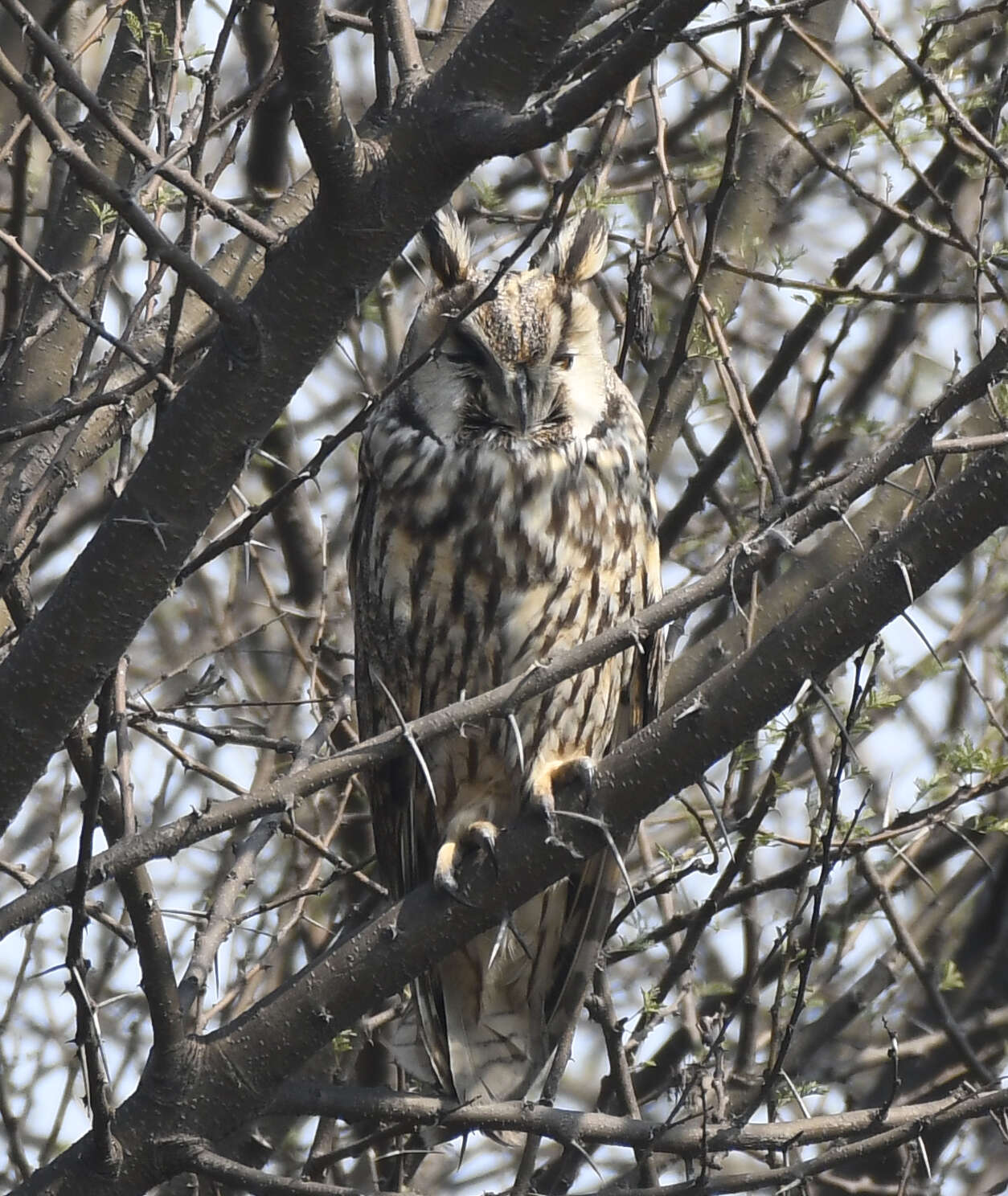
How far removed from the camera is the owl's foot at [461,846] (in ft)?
8.95

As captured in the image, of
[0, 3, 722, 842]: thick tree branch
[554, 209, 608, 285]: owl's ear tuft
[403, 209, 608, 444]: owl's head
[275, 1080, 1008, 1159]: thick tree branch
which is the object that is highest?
[554, 209, 608, 285]: owl's ear tuft

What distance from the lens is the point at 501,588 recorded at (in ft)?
11.0

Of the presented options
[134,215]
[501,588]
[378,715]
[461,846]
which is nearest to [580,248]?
[501,588]

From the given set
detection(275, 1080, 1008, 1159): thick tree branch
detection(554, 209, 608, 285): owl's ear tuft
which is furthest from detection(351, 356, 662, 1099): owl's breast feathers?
detection(275, 1080, 1008, 1159): thick tree branch

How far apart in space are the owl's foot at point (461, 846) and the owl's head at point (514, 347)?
81 cm

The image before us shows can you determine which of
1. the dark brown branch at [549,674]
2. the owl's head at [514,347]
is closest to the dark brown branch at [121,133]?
the dark brown branch at [549,674]

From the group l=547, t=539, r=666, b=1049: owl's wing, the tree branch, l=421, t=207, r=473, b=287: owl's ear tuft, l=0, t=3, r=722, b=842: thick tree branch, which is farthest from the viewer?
l=421, t=207, r=473, b=287: owl's ear tuft

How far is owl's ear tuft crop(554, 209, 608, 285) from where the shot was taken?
362 cm

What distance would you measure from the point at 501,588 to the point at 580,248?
0.81 metres

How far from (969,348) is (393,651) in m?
2.70

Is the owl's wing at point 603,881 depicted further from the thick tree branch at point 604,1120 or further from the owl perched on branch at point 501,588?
the thick tree branch at point 604,1120

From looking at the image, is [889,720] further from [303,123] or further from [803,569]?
[303,123]

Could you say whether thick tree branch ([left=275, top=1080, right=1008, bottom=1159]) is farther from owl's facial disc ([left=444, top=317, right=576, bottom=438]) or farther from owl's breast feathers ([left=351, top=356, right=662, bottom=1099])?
owl's facial disc ([left=444, top=317, right=576, bottom=438])

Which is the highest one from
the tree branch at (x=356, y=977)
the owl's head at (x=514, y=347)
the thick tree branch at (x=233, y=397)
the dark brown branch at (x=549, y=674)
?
the owl's head at (x=514, y=347)
